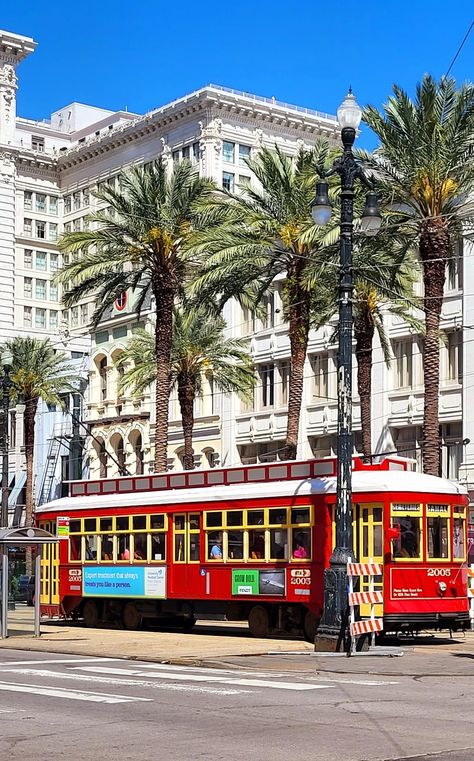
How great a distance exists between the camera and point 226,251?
3366 centimetres

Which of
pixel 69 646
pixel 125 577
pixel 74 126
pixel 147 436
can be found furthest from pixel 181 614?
pixel 74 126

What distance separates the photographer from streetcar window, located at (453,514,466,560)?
2527 cm

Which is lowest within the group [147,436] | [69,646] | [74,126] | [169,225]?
[69,646]

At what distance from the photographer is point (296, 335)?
3506 centimetres

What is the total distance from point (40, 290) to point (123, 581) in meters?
75.4

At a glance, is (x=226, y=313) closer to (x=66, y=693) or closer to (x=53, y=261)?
(x=53, y=261)

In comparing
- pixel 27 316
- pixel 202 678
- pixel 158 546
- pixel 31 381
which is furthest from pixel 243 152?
pixel 202 678

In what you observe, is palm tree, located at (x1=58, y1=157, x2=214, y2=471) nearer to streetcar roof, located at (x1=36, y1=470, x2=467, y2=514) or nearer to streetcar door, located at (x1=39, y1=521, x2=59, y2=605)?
streetcar door, located at (x1=39, y1=521, x2=59, y2=605)

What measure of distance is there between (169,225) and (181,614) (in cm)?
1313

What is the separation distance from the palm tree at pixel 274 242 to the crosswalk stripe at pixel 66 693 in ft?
60.7

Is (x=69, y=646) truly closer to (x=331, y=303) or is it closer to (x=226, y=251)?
(x=226, y=251)

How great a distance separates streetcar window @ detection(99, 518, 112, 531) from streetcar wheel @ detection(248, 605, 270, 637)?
16.2 feet

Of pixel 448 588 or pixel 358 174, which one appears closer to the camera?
pixel 358 174

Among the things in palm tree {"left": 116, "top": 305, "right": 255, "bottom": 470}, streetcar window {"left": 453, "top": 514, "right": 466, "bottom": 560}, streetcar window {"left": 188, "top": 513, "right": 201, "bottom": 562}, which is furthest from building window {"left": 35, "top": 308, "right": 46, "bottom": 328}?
streetcar window {"left": 453, "top": 514, "right": 466, "bottom": 560}
